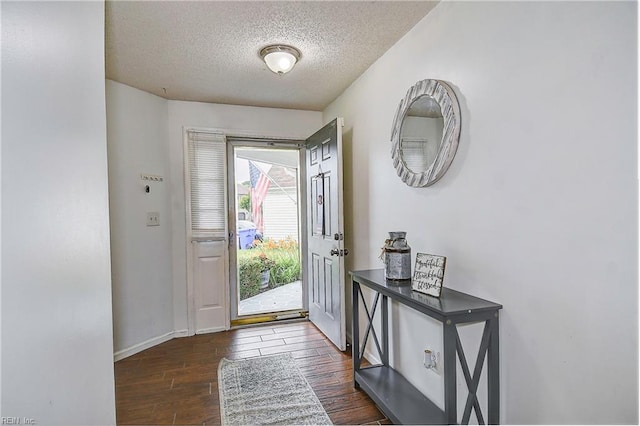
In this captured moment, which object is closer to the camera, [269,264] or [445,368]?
[445,368]

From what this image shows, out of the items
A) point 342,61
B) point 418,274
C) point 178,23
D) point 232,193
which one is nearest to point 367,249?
point 418,274

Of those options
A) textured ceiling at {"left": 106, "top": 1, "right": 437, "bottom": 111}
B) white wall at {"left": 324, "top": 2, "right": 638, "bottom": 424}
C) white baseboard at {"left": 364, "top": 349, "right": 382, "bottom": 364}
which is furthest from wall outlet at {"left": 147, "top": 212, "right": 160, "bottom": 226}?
white wall at {"left": 324, "top": 2, "right": 638, "bottom": 424}

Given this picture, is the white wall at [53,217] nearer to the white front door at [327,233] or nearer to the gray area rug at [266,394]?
the gray area rug at [266,394]

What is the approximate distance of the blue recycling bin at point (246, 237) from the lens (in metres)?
3.96

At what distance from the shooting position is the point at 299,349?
304 centimetres

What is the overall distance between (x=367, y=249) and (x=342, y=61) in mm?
1549

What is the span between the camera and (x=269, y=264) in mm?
4199

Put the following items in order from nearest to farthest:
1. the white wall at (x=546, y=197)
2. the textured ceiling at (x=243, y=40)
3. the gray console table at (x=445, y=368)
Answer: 1. the white wall at (x=546, y=197)
2. the gray console table at (x=445, y=368)
3. the textured ceiling at (x=243, y=40)

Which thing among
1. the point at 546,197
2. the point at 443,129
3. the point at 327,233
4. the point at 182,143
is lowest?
the point at 327,233

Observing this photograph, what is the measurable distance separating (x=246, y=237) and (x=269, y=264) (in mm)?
477

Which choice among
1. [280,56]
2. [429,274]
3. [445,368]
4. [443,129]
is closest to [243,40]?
[280,56]

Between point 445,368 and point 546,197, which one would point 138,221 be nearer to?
point 445,368

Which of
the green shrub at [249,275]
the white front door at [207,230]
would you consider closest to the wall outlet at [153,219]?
the white front door at [207,230]

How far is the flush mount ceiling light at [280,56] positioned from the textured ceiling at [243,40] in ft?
0.20
